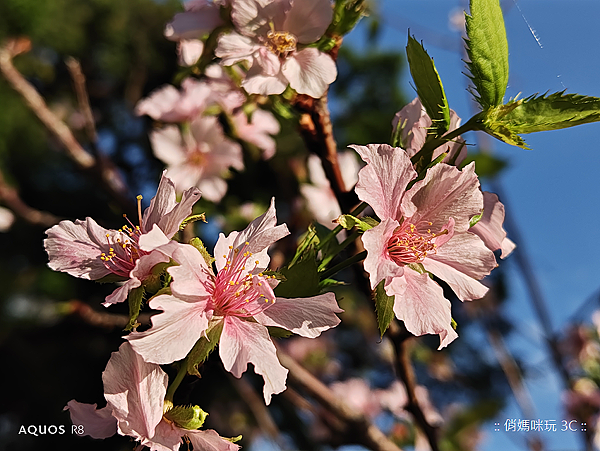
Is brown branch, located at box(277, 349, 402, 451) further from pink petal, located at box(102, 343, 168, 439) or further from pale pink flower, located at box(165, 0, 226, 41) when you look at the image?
pale pink flower, located at box(165, 0, 226, 41)

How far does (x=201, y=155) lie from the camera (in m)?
1.18

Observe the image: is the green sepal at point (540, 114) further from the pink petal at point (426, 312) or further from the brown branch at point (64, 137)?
the brown branch at point (64, 137)

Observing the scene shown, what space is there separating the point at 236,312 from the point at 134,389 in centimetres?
12

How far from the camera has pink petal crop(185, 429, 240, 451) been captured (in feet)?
1.49

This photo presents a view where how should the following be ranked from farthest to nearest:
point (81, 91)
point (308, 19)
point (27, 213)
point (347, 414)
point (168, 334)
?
point (27, 213) → point (81, 91) → point (347, 414) → point (308, 19) → point (168, 334)

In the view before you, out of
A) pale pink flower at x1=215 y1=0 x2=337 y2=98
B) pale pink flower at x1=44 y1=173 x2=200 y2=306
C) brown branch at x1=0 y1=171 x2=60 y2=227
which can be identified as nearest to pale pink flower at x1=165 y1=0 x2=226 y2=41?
pale pink flower at x1=215 y1=0 x2=337 y2=98

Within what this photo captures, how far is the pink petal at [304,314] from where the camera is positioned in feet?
1.43

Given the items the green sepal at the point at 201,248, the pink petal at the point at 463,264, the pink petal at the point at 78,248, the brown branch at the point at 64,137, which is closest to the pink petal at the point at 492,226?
the pink petal at the point at 463,264

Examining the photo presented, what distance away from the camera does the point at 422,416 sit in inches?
30.4

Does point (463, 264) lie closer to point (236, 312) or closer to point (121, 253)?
point (236, 312)

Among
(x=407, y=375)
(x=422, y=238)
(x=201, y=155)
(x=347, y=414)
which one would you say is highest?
(x=422, y=238)

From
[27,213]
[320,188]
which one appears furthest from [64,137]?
[320,188]

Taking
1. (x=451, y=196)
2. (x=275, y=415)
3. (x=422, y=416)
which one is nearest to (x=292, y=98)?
(x=451, y=196)

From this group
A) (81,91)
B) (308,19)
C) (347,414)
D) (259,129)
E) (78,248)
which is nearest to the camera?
(78,248)
